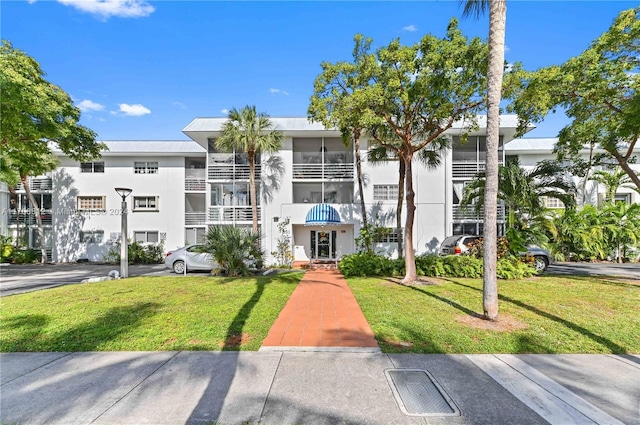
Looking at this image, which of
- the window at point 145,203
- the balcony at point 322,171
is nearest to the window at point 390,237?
the balcony at point 322,171

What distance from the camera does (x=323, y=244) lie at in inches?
806

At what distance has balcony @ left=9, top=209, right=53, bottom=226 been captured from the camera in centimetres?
2312

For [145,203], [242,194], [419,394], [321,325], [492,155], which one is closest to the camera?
[419,394]

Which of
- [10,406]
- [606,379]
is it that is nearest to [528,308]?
[606,379]

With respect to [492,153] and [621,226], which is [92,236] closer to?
[492,153]

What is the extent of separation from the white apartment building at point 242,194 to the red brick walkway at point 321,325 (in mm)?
9106

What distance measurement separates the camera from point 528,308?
742 centimetres

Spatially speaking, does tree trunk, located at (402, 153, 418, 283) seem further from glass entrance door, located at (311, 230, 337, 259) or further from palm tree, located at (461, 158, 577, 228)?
glass entrance door, located at (311, 230, 337, 259)

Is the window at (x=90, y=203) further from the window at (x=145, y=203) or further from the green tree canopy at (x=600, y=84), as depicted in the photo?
the green tree canopy at (x=600, y=84)

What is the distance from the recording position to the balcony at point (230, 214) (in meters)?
20.4

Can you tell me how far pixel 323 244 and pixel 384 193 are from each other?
5.58 meters

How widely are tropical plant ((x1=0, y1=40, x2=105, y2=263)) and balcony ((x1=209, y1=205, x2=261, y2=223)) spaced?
24.5ft

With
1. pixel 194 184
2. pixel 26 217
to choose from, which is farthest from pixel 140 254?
pixel 26 217

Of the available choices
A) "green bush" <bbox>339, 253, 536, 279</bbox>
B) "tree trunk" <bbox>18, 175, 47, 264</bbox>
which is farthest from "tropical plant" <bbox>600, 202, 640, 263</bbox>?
"tree trunk" <bbox>18, 175, 47, 264</bbox>
